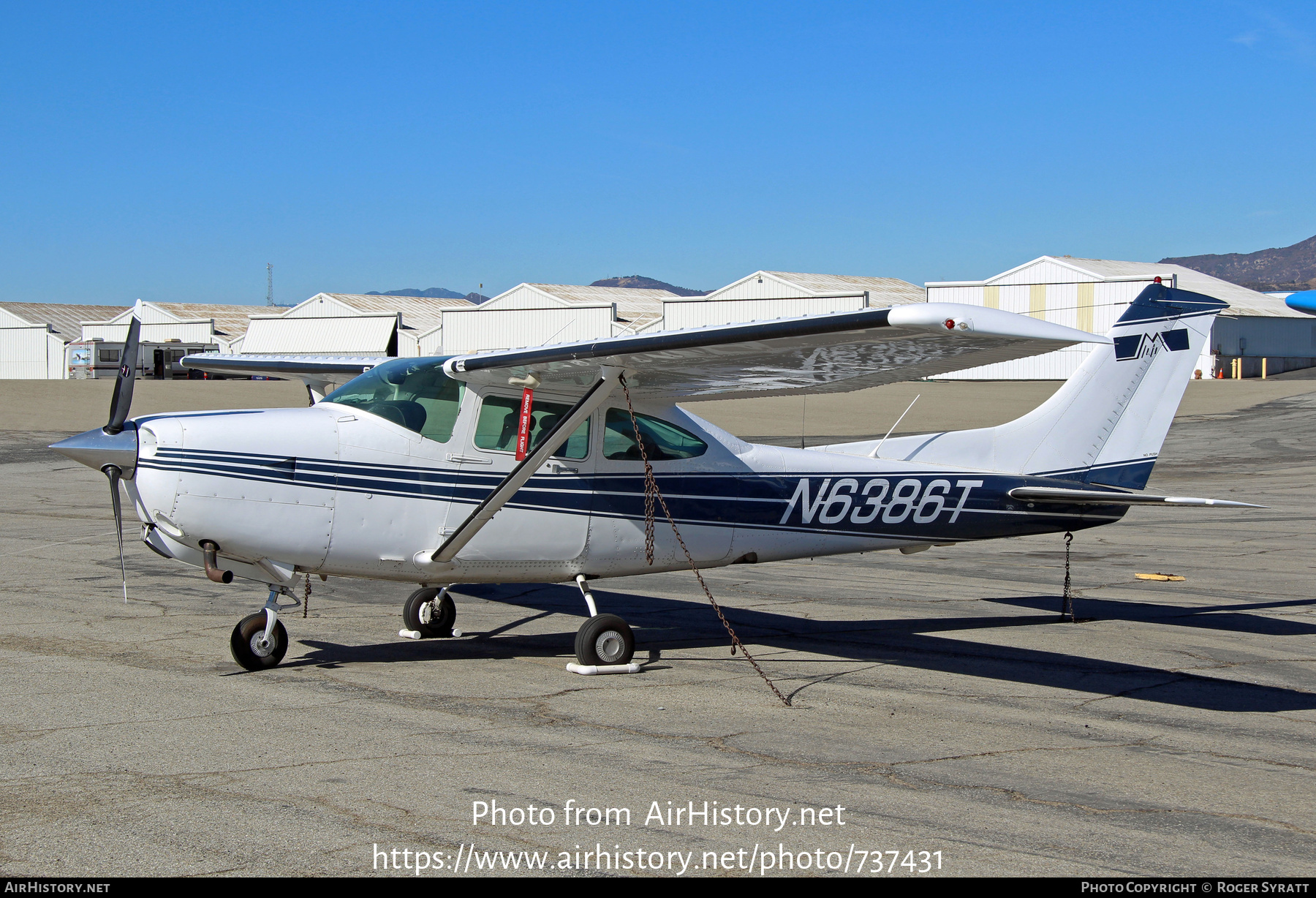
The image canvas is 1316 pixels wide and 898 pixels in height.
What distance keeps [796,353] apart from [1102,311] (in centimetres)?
5255

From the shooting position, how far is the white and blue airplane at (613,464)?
729 centimetres

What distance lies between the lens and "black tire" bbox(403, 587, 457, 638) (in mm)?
9461

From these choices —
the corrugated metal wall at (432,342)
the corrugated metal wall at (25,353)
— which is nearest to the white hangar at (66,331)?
the corrugated metal wall at (25,353)

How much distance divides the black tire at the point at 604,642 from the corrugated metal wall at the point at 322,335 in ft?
193

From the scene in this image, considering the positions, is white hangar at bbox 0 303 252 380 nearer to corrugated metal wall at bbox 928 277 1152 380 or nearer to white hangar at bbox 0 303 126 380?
white hangar at bbox 0 303 126 380

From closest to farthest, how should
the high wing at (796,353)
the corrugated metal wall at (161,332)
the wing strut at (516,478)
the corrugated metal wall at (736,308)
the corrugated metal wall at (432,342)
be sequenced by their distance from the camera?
the high wing at (796,353), the wing strut at (516,478), the corrugated metal wall at (736,308), the corrugated metal wall at (432,342), the corrugated metal wall at (161,332)

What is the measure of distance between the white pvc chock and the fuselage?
0.79 m

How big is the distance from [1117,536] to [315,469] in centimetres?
1328

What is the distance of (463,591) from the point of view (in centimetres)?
1196

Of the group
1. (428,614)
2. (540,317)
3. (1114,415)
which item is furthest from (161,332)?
(1114,415)

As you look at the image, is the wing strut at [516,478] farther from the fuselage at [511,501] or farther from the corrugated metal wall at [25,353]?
the corrugated metal wall at [25,353]

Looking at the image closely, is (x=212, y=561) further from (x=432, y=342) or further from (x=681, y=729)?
(x=432, y=342)

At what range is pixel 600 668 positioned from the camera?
8.09 m
